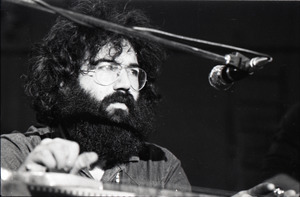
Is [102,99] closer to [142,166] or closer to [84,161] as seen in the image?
[142,166]

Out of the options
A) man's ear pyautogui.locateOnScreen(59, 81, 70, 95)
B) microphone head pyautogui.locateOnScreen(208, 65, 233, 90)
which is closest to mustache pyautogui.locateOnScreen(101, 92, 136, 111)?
man's ear pyautogui.locateOnScreen(59, 81, 70, 95)

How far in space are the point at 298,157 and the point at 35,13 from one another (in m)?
1.15

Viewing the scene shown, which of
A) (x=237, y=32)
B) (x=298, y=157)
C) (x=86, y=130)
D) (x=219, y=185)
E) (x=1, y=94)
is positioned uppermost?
A: (x=237, y=32)

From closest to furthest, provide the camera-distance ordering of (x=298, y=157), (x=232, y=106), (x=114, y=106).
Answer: (x=114, y=106) < (x=298, y=157) < (x=232, y=106)

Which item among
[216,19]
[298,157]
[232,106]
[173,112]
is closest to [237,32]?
[216,19]

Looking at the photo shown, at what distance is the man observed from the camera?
1.68m

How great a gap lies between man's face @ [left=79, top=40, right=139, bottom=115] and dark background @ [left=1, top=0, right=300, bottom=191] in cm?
19

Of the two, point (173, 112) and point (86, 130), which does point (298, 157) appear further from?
point (86, 130)

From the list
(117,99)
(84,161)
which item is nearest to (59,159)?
(84,161)

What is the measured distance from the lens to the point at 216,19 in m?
1.86

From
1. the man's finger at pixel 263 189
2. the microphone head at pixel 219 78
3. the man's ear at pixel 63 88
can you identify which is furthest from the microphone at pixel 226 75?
the man's ear at pixel 63 88

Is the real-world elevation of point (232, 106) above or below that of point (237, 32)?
below

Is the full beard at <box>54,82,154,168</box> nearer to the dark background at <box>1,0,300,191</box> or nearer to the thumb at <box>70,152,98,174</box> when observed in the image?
the dark background at <box>1,0,300,191</box>

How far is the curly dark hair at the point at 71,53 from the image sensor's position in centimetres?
185
